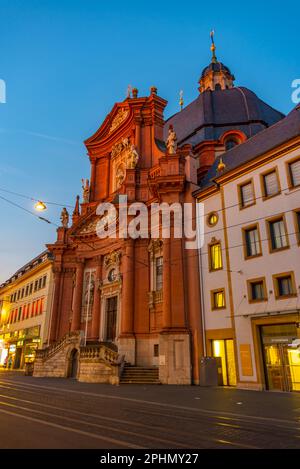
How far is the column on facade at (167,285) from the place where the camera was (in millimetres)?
22986

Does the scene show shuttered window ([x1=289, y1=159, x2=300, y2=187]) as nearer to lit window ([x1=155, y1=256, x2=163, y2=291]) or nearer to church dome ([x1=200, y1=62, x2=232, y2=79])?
lit window ([x1=155, y1=256, x2=163, y2=291])

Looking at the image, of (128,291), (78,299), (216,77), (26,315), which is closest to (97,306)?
(78,299)

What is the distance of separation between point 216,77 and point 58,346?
43.7 m

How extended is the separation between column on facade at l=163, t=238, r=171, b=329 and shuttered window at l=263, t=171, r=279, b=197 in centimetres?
777

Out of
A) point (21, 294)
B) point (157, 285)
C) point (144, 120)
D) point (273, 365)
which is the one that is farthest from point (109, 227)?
point (21, 294)

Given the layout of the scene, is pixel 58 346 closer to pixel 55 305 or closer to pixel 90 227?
pixel 55 305

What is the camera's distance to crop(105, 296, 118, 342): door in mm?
31406

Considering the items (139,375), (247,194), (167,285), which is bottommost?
(139,375)

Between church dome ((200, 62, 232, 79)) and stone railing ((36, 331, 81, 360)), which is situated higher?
church dome ((200, 62, 232, 79))

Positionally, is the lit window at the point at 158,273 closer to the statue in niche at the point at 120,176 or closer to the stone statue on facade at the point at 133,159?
the stone statue on facade at the point at 133,159

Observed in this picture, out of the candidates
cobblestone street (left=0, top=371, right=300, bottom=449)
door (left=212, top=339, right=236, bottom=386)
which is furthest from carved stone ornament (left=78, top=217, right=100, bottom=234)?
cobblestone street (left=0, top=371, right=300, bottom=449)

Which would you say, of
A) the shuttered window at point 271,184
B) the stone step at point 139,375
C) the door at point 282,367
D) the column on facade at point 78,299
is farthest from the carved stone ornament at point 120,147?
the door at point 282,367

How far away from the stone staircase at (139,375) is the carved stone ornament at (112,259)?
10.6 m

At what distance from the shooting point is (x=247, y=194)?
21.6 m
